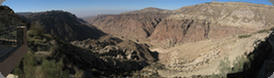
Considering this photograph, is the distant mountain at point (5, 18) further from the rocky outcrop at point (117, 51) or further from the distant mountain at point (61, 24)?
the rocky outcrop at point (117, 51)

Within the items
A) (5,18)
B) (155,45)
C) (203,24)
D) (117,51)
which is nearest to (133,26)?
(155,45)

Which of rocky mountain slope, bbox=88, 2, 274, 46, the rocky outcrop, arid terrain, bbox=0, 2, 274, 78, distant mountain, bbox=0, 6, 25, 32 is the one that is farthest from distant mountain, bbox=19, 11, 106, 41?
rocky mountain slope, bbox=88, 2, 274, 46

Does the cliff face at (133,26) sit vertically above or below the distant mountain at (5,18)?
below

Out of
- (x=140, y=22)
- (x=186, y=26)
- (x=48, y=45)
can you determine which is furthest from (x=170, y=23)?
(x=48, y=45)

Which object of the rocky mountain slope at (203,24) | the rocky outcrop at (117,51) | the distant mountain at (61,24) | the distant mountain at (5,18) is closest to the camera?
the distant mountain at (5,18)

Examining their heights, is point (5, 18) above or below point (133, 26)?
above

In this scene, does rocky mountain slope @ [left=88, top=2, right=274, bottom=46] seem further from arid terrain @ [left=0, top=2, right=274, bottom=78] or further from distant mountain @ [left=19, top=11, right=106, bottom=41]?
distant mountain @ [left=19, top=11, right=106, bottom=41]

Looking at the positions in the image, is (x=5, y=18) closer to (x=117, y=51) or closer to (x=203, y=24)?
(x=117, y=51)

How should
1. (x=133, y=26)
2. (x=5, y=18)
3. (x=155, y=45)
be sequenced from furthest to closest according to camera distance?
1. (x=133, y=26)
2. (x=155, y=45)
3. (x=5, y=18)

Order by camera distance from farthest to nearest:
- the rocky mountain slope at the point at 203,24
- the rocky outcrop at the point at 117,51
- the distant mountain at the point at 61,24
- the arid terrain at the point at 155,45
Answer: the rocky mountain slope at the point at 203,24, the rocky outcrop at the point at 117,51, the distant mountain at the point at 61,24, the arid terrain at the point at 155,45

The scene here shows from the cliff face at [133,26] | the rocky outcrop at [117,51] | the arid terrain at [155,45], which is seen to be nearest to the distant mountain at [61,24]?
the arid terrain at [155,45]

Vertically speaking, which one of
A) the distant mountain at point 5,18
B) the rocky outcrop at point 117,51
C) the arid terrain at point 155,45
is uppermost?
the distant mountain at point 5,18

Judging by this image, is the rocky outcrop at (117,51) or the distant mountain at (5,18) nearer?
the distant mountain at (5,18)
